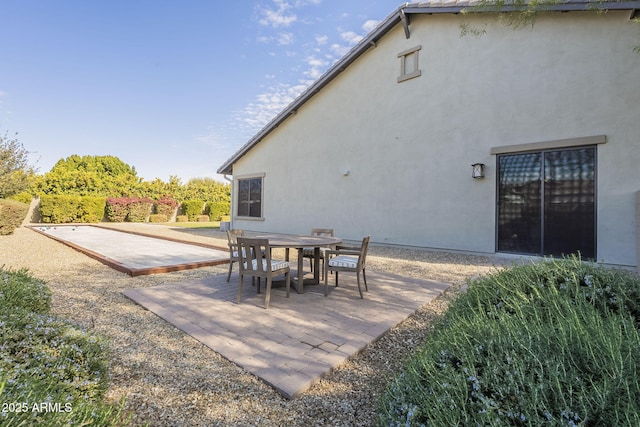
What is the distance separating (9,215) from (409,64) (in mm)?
14962

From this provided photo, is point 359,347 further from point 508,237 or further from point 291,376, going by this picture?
point 508,237

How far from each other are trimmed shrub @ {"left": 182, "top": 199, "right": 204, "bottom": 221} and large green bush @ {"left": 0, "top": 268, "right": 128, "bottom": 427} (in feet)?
77.4

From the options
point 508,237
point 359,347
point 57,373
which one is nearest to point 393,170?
point 508,237

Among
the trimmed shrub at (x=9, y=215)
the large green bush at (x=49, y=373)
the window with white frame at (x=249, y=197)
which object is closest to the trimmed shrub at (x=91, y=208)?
the trimmed shrub at (x=9, y=215)

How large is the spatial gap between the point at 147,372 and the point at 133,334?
2.84 feet

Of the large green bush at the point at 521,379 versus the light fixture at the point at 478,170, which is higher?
the light fixture at the point at 478,170

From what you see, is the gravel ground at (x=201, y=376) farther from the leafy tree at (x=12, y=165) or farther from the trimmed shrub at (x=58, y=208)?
the trimmed shrub at (x=58, y=208)

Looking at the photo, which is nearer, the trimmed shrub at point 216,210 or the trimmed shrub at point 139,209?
the trimmed shrub at point 139,209

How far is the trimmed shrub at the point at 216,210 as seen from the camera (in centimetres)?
2559

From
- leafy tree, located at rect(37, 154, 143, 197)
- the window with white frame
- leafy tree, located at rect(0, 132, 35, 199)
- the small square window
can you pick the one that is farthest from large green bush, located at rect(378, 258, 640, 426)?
leafy tree, located at rect(37, 154, 143, 197)

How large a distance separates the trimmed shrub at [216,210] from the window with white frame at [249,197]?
11452mm

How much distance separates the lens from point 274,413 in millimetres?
1879

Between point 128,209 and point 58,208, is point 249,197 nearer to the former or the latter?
point 128,209


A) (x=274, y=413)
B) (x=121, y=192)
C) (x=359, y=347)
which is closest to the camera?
(x=274, y=413)
